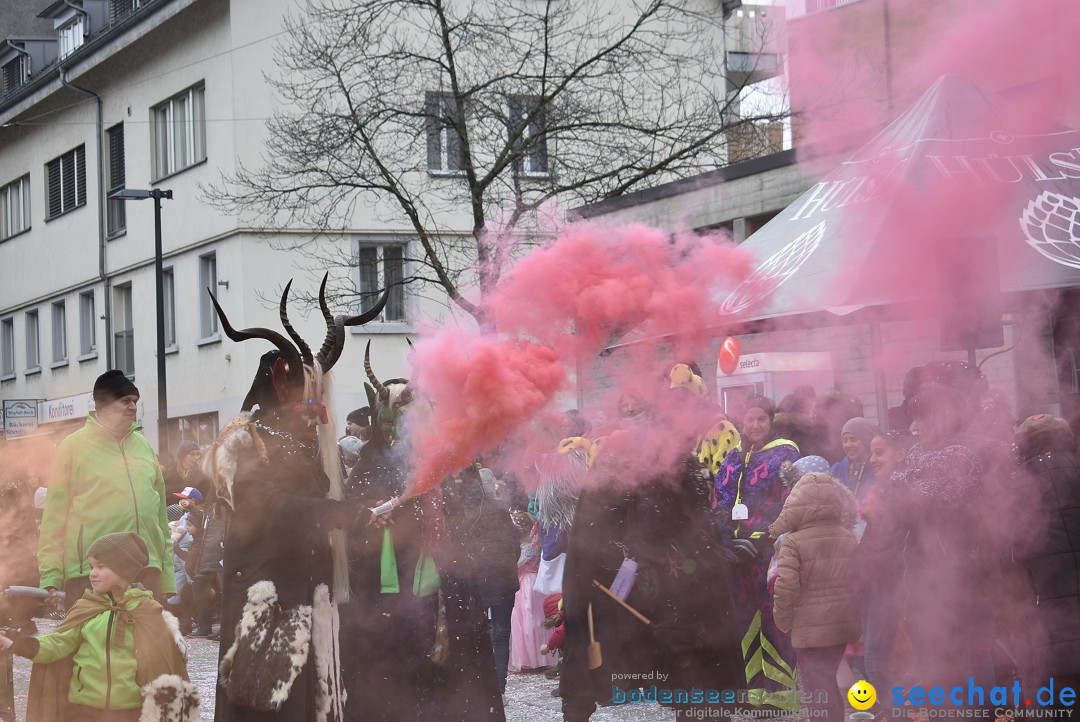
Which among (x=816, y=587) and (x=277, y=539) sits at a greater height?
(x=277, y=539)

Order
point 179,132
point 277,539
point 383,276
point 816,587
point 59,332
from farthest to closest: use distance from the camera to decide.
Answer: point 59,332 < point 179,132 < point 383,276 < point 816,587 < point 277,539

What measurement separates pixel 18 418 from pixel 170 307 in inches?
164

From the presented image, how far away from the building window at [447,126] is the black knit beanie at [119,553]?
8.02 m

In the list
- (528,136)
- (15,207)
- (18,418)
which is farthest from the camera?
(15,207)

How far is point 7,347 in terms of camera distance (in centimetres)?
3120

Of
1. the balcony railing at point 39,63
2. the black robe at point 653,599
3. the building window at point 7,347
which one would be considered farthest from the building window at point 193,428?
the black robe at point 653,599

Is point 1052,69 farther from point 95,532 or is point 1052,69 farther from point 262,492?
point 95,532

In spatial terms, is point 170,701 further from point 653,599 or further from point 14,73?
point 14,73

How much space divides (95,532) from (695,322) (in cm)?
335

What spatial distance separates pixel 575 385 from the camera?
18.5 ft

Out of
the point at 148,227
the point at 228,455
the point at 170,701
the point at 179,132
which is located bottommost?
the point at 170,701

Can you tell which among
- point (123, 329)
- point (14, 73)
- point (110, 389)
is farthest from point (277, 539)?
point (14, 73)

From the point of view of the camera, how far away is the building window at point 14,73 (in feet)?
99.5

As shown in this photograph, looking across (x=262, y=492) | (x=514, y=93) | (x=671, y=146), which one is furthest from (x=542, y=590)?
(x=514, y=93)
